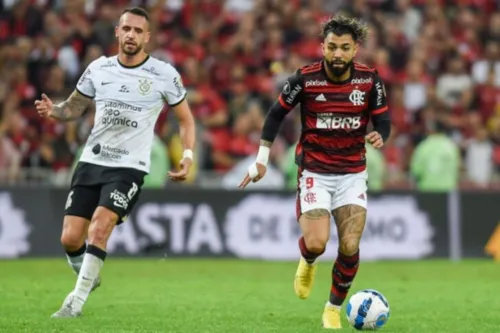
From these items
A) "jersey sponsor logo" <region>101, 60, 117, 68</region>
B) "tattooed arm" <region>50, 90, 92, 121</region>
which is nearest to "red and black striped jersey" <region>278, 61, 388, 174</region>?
"jersey sponsor logo" <region>101, 60, 117, 68</region>

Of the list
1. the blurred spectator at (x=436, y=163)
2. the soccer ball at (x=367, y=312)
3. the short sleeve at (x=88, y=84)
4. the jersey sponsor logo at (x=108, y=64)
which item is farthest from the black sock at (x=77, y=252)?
the blurred spectator at (x=436, y=163)

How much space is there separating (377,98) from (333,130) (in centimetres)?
48

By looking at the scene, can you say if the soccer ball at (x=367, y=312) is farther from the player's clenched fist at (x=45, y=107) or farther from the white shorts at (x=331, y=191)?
the player's clenched fist at (x=45, y=107)

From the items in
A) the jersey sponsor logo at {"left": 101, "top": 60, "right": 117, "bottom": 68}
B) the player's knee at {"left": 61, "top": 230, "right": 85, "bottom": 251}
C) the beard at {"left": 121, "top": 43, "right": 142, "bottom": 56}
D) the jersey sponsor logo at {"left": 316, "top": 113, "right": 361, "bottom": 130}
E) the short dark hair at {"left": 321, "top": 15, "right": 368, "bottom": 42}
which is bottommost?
the player's knee at {"left": 61, "top": 230, "right": 85, "bottom": 251}

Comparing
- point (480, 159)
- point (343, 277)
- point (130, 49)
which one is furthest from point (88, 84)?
point (480, 159)

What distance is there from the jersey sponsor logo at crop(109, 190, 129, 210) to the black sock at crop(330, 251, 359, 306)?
1.98 metres

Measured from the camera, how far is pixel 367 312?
1012 centimetres

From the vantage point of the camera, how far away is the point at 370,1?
25.5 metres

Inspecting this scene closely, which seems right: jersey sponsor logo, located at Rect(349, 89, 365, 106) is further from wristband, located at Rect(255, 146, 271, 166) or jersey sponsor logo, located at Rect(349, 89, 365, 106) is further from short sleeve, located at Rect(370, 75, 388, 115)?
wristband, located at Rect(255, 146, 271, 166)

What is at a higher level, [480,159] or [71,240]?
[480,159]

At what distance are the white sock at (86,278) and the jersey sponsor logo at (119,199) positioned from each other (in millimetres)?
537

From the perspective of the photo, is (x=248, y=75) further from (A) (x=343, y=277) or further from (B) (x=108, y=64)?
(A) (x=343, y=277)

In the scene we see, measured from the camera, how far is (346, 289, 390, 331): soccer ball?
33.2 feet

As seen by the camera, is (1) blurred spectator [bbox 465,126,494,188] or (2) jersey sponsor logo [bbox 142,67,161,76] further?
(1) blurred spectator [bbox 465,126,494,188]
